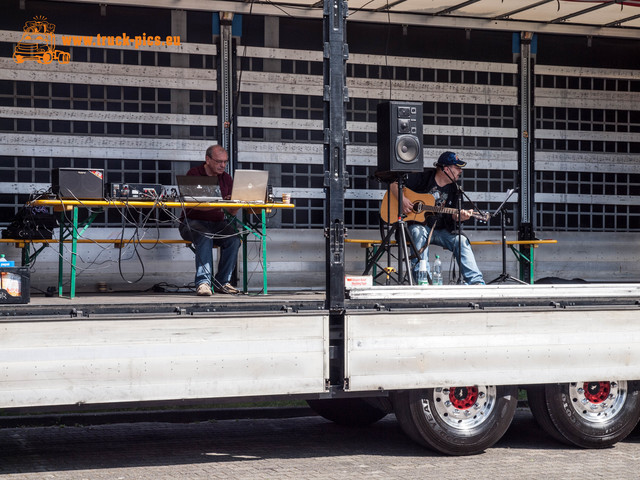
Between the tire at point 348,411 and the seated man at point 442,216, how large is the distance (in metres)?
1.69

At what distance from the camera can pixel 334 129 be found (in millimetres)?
7172

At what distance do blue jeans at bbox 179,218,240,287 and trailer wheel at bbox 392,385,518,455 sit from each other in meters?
3.00

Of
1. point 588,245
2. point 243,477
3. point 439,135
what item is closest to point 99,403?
point 243,477

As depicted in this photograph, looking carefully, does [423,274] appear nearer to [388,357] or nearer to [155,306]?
[388,357]

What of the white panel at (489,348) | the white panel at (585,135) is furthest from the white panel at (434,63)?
the white panel at (489,348)

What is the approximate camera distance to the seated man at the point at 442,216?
32.6ft

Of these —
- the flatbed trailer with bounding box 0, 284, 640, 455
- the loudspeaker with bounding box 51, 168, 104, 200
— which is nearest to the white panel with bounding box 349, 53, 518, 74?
the loudspeaker with bounding box 51, 168, 104, 200

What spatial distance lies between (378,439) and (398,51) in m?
5.29

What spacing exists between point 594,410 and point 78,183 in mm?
4916

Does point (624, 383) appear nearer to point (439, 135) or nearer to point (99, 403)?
point (99, 403)

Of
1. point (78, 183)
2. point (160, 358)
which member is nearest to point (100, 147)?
point (78, 183)

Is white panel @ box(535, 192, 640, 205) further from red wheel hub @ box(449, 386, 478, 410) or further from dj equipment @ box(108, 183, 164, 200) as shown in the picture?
red wheel hub @ box(449, 386, 478, 410)

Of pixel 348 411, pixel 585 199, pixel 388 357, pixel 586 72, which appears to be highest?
pixel 586 72

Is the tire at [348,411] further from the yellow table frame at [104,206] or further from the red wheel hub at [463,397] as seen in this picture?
the yellow table frame at [104,206]
